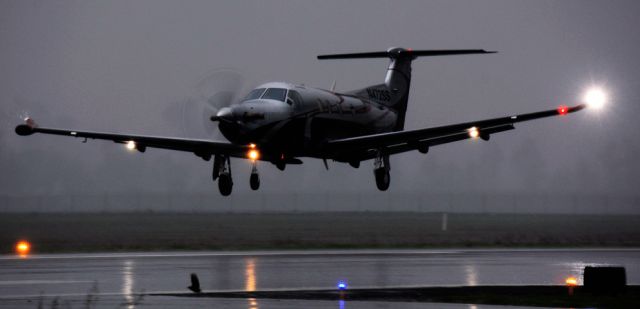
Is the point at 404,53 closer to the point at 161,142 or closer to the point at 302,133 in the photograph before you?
the point at 302,133

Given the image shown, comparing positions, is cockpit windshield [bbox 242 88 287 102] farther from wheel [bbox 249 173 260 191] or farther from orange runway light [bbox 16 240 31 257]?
orange runway light [bbox 16 240 31 257]

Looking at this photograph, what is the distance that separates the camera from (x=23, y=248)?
50531 millimetres

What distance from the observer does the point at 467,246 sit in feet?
179

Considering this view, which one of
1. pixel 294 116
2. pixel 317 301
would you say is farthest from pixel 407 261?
pixel 317 301

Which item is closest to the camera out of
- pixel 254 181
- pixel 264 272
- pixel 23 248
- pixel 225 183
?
pixel 264 272

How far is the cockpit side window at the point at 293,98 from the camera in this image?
1598 inches

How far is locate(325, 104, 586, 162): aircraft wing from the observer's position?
39669 mm

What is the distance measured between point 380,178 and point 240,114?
902 cm

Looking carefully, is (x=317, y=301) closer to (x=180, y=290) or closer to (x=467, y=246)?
(x=180, y=290)

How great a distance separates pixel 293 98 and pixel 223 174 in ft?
15.1

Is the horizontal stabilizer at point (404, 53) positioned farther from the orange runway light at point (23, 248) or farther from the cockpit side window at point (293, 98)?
the orange runway light at point (23, 248)

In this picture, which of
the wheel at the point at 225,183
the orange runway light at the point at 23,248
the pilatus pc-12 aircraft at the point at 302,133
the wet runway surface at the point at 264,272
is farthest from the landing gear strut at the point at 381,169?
the orange runway light at the point at 23,248

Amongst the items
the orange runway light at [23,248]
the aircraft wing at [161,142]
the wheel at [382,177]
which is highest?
the aircraft wing at [161,142]

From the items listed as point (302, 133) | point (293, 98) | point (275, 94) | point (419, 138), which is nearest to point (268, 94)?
point (275, 94)
